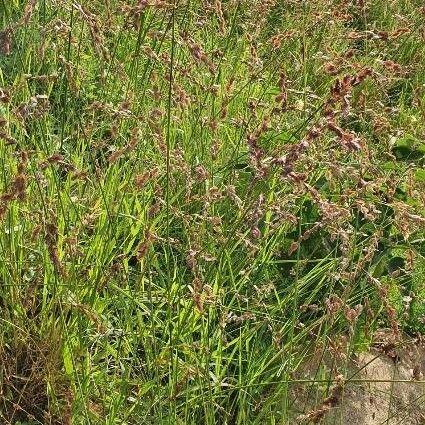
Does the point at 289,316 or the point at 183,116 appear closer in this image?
the point at 289,316

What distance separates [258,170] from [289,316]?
86 centimetres

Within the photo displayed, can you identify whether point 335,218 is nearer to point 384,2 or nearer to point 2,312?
point 2,312

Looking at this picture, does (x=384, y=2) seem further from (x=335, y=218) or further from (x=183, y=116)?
(x=335, y=218)

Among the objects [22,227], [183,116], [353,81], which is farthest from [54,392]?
[183,116]

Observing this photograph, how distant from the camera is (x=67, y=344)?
1761 mm

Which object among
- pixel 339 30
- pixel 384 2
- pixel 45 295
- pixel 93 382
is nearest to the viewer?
pixel 93 382

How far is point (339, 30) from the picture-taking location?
156 inches

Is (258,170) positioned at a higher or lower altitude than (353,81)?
lower

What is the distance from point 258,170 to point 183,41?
85 cm

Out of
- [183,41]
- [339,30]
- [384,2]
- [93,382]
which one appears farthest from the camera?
[384,2]

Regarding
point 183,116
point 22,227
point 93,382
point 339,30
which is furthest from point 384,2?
point 93,382

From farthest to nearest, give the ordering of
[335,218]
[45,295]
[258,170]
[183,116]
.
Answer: [183,116]
[45,295]
[335,218]
[258,170]

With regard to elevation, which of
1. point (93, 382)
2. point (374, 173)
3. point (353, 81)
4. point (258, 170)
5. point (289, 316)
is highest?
point (353, 81)

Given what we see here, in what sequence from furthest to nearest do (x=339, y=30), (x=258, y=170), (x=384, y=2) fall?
(x=384, y=2) → (x=339, y=30) → (x=258, y=170)
